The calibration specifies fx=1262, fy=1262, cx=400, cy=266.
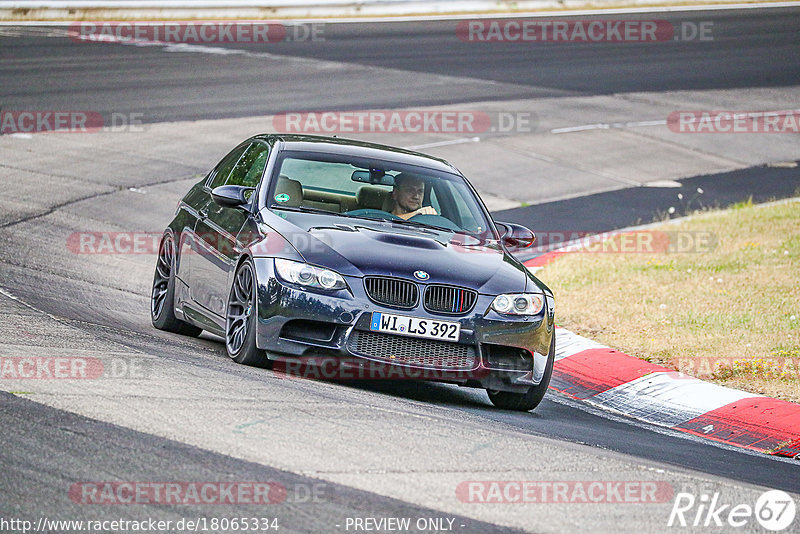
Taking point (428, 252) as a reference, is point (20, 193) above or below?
below

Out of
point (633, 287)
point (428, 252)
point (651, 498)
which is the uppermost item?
point (428, 252)

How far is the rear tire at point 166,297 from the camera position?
9805 millimetres

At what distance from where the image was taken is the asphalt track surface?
5.30 meters

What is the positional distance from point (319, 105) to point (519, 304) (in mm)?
14207

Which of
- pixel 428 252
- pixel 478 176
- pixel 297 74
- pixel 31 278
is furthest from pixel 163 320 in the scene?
pixel 297 74

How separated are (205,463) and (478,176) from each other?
1315cm

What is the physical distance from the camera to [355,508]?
16.9ft

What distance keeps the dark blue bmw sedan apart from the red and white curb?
3.63ft

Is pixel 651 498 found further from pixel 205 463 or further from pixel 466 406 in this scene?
pixel 466 406
